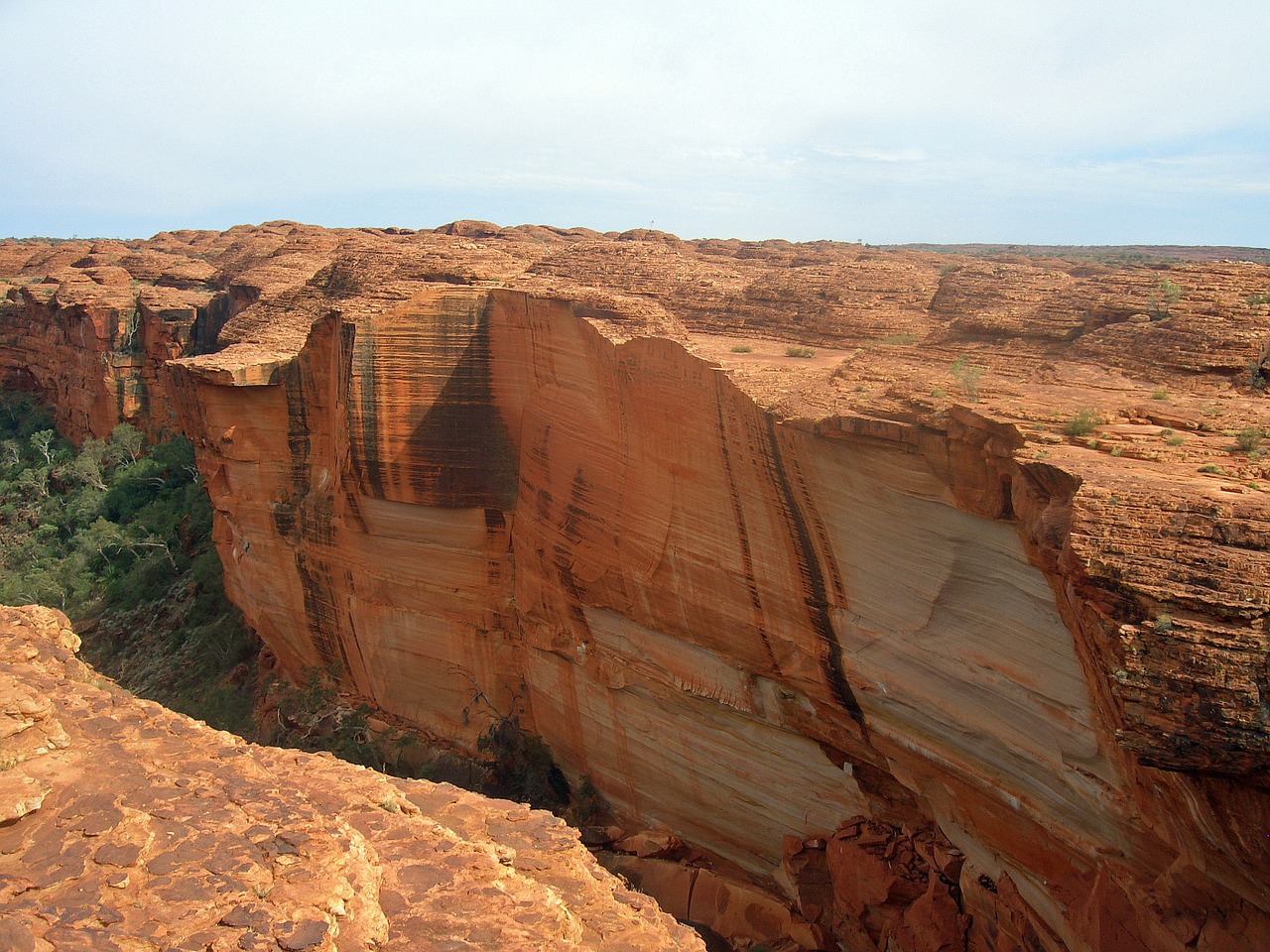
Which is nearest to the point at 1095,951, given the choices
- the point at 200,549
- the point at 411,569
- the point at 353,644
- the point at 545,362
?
the point at 545,362

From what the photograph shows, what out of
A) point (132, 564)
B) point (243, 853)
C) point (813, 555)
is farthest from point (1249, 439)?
point (132, 564)

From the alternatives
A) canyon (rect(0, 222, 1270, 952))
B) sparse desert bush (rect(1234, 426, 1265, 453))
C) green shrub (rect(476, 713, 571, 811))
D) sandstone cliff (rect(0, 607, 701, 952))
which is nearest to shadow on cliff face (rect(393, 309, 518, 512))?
canyon (rect(0, 222, 1270, 952))

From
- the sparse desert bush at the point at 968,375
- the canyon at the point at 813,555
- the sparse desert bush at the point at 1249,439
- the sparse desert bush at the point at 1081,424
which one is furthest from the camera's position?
the sparse desert bush at the point at 968,375

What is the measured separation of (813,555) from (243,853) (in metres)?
6.55

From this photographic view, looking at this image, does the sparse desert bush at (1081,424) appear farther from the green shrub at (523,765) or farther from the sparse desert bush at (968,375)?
the green shrub at (523,765)

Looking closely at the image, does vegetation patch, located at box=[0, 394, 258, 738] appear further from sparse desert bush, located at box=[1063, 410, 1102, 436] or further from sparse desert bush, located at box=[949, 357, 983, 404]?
sparse desert bush, located at box=[1063, 410, 1102, 436]

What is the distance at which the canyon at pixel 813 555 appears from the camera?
6918mm

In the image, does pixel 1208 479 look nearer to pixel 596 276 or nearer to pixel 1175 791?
pixel 1175 791

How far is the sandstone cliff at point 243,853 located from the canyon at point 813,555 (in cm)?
398

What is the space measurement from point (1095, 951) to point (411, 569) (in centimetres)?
1133

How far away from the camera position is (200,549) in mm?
23734

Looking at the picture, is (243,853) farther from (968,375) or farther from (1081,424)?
(968,375)

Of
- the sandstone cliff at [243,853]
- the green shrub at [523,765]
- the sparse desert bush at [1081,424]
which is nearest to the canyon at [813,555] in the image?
the sparse desert bush at [1081,424]

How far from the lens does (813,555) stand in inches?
392
